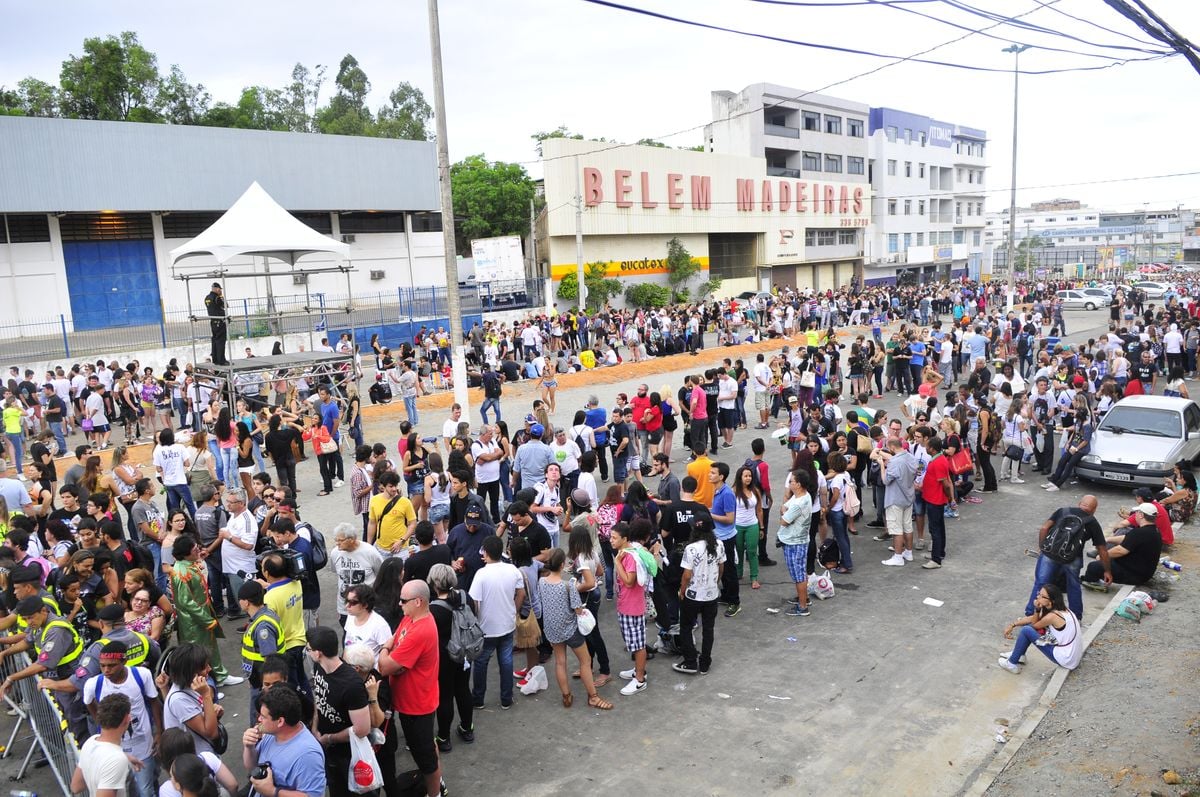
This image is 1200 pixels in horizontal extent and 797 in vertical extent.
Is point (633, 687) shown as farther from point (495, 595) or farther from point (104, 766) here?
point (104, 766)

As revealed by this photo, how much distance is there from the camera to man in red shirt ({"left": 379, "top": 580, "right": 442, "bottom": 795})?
217 inches

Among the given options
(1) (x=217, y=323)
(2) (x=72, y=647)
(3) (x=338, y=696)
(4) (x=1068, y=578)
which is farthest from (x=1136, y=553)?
(1) (x=217, y=323)

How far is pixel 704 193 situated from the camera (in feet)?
153

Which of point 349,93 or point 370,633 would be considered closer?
point 370,633

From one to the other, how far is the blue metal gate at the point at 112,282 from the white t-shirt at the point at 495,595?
27598 millimetres

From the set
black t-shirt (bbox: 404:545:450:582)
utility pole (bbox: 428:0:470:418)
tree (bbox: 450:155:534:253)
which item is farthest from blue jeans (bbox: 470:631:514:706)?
tree (bbox: 450:155:534:253)

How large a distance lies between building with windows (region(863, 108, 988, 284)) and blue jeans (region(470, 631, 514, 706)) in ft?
204

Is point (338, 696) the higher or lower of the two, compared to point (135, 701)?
higher

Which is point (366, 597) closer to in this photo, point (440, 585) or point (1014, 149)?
point (440, 585)

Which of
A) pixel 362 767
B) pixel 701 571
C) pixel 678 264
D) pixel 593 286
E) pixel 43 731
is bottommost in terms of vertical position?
pixel 43 731

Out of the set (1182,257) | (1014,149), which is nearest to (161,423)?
(1014,149)

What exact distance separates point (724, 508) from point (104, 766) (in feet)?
19.2

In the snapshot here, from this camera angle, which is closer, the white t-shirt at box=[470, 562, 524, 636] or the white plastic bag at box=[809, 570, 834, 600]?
the white t-shirt at box=[470, 562, 524, 636]

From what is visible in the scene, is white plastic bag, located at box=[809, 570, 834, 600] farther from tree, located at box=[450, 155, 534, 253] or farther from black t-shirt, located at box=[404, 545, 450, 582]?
tree, located at box=[450, 155, 534, 253]
